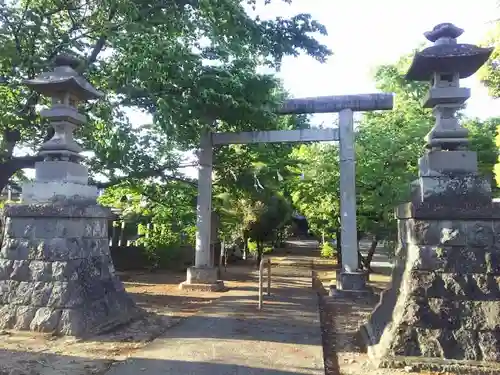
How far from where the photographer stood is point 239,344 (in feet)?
17.6

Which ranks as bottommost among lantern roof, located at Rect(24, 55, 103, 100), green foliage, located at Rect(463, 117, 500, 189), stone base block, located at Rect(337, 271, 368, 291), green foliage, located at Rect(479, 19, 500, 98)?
stone base block, located at Rect(337, 271, 368, 291)

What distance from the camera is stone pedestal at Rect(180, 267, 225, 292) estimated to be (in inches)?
425

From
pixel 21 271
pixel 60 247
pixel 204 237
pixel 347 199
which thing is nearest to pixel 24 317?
pixel 21 271

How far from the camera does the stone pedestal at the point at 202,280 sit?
10.8 metres

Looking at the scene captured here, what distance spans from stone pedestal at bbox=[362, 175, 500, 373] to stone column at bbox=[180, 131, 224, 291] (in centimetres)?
645

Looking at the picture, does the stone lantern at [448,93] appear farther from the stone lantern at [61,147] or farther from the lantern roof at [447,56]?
the stone lantern at [61,147]

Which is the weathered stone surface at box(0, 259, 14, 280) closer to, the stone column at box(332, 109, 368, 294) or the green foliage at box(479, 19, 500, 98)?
the stone column at box(332, 109, 368, 294)

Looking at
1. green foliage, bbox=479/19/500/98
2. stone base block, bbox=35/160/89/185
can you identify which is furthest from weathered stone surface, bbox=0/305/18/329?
green foliage, bbox=479/19/500/98

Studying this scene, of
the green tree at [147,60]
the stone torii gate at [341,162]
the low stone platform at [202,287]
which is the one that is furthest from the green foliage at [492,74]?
the low stone platform at [202,287]

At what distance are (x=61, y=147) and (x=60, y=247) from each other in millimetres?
1467

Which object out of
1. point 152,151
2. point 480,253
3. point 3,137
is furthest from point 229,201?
point 480,253

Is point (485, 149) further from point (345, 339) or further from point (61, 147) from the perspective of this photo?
point (61, 147)

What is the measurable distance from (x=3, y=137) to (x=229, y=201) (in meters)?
8.15

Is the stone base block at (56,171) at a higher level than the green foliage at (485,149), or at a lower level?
lower
